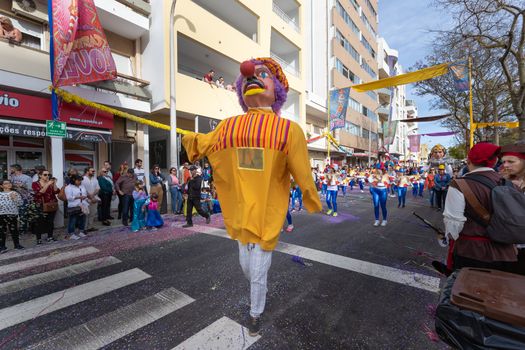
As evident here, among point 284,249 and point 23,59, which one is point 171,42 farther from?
point 284,249

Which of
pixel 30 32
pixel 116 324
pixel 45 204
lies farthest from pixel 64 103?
pixel 116 324

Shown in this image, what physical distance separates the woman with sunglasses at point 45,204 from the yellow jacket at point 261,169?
18.5 feet

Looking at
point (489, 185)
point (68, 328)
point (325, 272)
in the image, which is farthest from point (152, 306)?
point (489, 185)

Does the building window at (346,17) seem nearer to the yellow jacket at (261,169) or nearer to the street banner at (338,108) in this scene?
the street banner at (338,108)

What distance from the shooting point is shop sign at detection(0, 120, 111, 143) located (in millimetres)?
6832

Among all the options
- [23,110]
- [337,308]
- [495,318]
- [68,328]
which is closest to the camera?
[495,318]

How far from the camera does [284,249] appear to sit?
15.3 feet

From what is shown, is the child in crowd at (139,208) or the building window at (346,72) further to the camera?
the building window at (346,72)

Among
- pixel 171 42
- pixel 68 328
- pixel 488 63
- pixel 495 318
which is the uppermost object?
pixel 171 42

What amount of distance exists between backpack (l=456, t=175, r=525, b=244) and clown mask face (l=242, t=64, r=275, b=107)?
74.2 inches

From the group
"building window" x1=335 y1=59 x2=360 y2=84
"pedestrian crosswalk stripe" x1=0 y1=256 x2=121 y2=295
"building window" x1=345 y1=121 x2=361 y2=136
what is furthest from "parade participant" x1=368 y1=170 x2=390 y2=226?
"building window" x1=345 y1=121 x2=361 y2=136

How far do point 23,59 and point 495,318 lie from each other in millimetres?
11197

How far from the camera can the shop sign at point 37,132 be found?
6.83 meters

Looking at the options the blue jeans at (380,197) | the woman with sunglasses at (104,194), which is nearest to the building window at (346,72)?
the blue jeans at (380,197)
